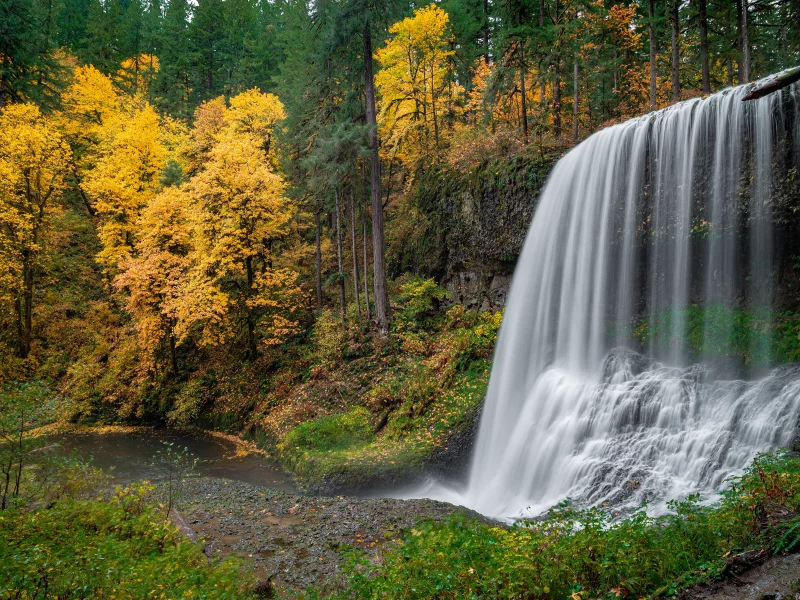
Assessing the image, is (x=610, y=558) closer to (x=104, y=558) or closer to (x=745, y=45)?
(x=104, y=558)

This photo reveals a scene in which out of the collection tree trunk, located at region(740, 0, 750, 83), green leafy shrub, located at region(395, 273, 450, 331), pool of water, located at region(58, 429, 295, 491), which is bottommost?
pool of water, located at region(58, 429, 295, 491)

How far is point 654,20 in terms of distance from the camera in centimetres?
1472

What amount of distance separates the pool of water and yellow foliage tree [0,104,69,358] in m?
6.27

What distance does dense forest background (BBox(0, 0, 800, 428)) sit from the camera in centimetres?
1623

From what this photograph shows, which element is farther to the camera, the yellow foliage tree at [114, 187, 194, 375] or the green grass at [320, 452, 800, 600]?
the yellow foliage tree at [114, 187, 194, 375]

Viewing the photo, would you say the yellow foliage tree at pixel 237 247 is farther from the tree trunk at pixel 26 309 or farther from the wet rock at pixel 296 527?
the wet rock at pixel 296 527

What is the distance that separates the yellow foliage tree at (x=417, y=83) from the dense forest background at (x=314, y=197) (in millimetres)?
93

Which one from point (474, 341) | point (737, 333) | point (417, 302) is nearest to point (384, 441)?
point (474, 341)

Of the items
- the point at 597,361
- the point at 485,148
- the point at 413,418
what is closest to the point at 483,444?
the point at 413,418

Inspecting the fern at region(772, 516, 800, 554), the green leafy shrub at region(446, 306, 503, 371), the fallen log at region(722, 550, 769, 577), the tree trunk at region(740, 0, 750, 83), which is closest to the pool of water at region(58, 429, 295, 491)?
the green leafy shrub at region(446, 306, 503, 371)

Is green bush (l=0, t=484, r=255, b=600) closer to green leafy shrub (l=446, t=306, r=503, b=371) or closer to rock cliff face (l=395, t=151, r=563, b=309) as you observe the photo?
green leafy shrub (l=446, t=306, r=503, b=371)

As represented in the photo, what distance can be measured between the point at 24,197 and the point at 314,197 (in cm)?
1159

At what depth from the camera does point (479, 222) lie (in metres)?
16.4

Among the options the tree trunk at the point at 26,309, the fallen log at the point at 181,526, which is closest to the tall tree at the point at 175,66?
the tree trunk at the point at 26,309
